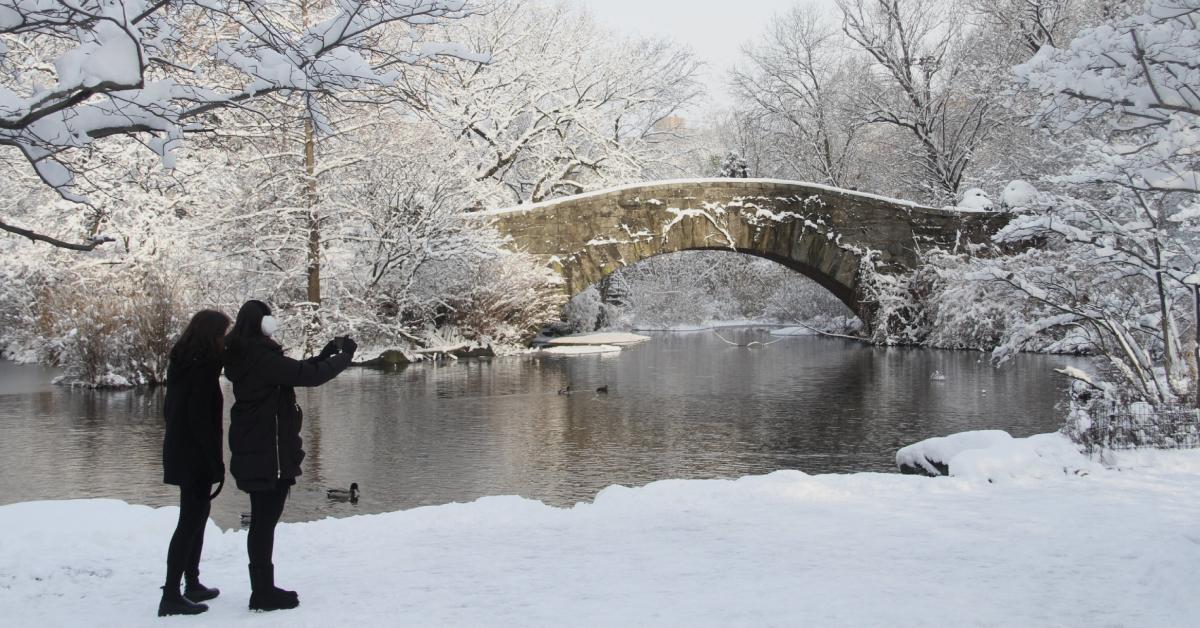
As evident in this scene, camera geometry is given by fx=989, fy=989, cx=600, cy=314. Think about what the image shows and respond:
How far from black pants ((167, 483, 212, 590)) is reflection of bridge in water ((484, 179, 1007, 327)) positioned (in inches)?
611

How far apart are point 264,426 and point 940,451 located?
5.12 metres

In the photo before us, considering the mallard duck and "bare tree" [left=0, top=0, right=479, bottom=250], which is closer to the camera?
"bare tree" [left=0, top=0, right=479, bottom=250]

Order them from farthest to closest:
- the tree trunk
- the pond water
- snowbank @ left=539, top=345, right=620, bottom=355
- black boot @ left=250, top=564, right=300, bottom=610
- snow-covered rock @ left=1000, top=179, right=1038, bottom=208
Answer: snowbank @ left=539, top=345, right=620, bottom=355 → the tree trunk → snow-covered rock @ left=1000, top=179, right=1038, bottom=208 → the pond water → black boot @ left=250, top=564, right=300, bottom=610

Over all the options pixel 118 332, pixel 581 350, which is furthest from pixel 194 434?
pixel 581 350

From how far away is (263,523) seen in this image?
376 cm

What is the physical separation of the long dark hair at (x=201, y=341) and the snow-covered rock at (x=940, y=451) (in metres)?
5.14

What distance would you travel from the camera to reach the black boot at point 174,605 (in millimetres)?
3645

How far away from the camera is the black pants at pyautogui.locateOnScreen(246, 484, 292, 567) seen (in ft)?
12.1

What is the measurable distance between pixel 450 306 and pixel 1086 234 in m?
12.7

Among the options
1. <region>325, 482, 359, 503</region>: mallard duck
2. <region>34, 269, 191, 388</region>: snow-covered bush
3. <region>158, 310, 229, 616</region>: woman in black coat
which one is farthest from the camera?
<region>34, 269, 191, 388</region>: snow-covered bush

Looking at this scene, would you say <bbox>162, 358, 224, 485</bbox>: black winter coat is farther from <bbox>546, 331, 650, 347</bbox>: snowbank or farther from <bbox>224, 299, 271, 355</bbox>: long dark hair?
<bbox>546, 331, 650, 347</bbox>: snowbank

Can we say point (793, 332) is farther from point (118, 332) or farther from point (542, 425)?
point (118, 332)

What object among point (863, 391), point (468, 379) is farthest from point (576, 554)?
point (468, 379)

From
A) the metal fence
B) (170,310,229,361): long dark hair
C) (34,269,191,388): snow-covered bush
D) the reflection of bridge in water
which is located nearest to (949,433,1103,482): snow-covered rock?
the metal fence
